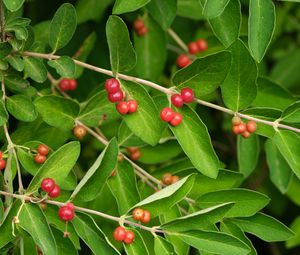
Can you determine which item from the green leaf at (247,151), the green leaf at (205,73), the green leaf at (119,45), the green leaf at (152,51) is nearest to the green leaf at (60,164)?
the green leaf at (119,45)

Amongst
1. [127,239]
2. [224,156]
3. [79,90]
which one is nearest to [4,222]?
[127,239]

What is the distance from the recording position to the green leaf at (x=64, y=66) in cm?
194

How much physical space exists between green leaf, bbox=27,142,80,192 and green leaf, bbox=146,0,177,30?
64 cm

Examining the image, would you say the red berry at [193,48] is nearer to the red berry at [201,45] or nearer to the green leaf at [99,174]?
the red berry at [201,45]

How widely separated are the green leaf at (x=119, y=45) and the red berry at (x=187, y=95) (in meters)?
0.16

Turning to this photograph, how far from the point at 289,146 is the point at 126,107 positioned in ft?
1.49

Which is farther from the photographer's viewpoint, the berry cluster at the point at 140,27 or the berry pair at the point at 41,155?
the berry cluster at the point at 140,27

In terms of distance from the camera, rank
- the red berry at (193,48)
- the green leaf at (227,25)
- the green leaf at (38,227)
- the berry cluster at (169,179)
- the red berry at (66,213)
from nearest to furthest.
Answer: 1. the green leaf at (38,227)
2. the red berry at (66,213)
3. the green leaf at (227,25)
4. the berry cluster at (169,179)
5. the red berry at (193,48)

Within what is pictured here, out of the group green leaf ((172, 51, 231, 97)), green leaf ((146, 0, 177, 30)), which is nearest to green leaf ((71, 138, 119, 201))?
green leaf ((172, 51, 231, 97))

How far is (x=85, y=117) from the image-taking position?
7.02 feet

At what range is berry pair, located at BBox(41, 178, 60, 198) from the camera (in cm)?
177

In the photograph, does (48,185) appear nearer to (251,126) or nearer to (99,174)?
(99,174)

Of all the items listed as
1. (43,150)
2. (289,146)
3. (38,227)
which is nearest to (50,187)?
(38,227)

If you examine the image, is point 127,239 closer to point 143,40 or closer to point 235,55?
point 235,55
